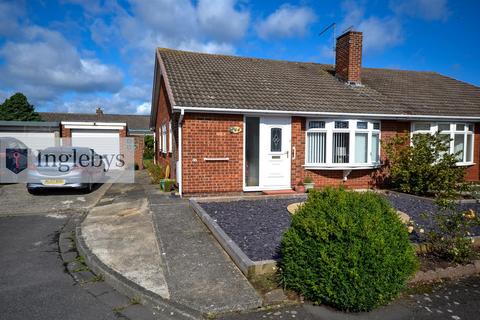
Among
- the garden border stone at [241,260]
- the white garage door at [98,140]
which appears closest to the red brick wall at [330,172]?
the garden border stone at [241,260]

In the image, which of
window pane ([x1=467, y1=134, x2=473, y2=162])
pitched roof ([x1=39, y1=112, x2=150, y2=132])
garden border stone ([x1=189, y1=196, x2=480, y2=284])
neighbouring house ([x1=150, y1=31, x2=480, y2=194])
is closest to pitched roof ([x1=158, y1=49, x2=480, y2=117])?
neighbouring house ([x1=150, y1=31, x2=480, y2=194])

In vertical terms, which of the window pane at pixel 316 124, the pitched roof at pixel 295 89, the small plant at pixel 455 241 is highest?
the pitched roof at pixel 295 89

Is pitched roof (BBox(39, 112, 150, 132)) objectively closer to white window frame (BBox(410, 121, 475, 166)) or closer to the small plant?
white window frame (BBox(410, 121, 475, 166))

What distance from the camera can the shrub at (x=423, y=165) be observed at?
9.18 m

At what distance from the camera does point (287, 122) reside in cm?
979

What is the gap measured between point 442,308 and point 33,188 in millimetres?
10633

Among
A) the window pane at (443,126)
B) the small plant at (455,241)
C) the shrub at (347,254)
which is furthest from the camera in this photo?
the window pane at (443,126)

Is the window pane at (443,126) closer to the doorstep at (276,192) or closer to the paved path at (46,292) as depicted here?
the doorstep at (276,192)

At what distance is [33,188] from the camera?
1005cm

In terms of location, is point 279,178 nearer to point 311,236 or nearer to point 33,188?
point 311,236

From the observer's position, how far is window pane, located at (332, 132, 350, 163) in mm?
10250

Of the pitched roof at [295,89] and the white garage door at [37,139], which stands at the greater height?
the pitched roof at [295,89]

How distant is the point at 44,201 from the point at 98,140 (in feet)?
36.4

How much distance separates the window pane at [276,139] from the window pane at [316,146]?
38.7 inches
